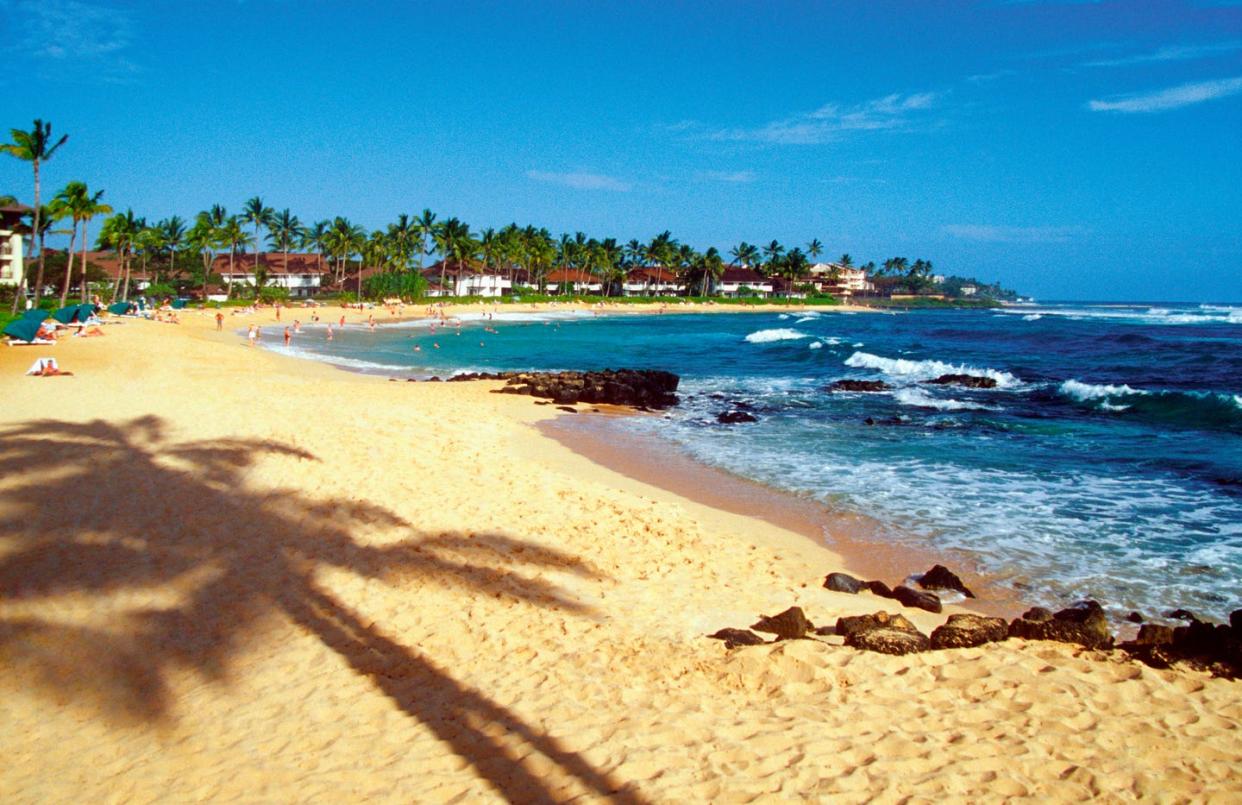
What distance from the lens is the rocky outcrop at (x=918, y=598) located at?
25.1ft

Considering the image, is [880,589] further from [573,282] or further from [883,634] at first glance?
[573,282]

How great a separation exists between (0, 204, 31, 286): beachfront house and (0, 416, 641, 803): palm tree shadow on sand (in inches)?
2427

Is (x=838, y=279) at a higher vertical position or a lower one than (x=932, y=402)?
higher

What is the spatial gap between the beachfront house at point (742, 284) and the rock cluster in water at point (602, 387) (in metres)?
126

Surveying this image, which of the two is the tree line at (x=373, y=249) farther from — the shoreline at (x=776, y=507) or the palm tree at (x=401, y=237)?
the shoreline at (x=776, y=507)

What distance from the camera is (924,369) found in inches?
1363

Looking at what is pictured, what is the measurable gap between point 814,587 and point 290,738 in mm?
5345

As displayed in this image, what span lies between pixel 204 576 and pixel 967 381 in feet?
93.2

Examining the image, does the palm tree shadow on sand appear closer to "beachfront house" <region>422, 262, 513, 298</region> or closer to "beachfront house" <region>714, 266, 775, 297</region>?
"beachfront house" <region>422, 262, 513, 298</region>

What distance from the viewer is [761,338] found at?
5778 cm

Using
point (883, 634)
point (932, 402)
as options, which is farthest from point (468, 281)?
point (883, 634)

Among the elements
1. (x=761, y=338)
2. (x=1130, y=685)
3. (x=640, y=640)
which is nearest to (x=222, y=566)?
(x=640, y=640)

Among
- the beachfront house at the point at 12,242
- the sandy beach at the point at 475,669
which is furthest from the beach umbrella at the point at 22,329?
the beachfront house at the point at 12,242

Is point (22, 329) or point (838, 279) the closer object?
point (22, 329)
